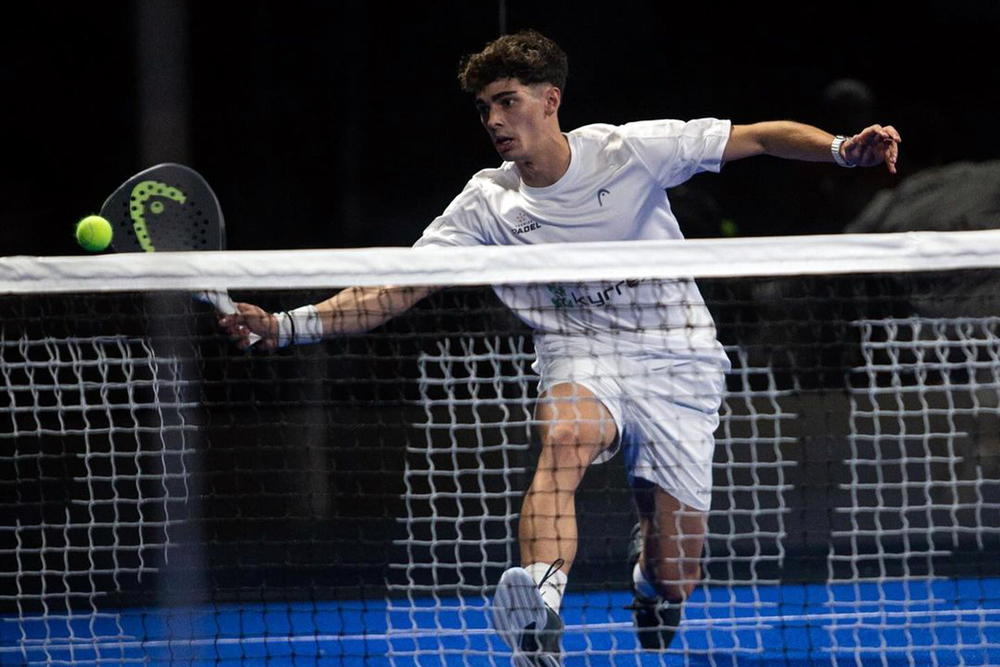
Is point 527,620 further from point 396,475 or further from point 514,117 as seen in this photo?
point 396,475

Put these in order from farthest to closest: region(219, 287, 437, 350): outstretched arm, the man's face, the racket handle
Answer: the man's face
region(219, 287, 437, 350): outstretched arm
the racket handle

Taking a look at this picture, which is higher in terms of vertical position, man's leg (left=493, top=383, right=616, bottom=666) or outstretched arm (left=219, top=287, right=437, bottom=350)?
outstretched arm (left=219, top=287, right=437, bottom=350)

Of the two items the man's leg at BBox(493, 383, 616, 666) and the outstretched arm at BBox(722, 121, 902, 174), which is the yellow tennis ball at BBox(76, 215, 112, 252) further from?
the outstretched arm at BBox(722, 121, 902, 174)

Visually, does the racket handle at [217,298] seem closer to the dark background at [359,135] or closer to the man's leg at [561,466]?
the man's leg at [561,466]

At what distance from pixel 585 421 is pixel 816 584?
73.5 inches

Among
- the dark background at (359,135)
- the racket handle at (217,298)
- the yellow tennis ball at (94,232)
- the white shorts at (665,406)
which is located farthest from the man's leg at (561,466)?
the dark background at (359,135)

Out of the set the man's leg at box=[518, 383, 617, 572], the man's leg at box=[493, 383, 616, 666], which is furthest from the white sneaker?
the man's leg at box=[518, 383, 617, 572]

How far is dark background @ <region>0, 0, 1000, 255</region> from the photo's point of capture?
423cm

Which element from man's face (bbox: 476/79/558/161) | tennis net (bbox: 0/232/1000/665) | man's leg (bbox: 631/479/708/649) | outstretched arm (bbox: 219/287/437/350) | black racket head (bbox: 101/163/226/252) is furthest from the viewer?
tennis net (bbox: 0/232/1000/665)

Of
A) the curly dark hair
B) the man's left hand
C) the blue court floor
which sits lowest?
the blue court floor

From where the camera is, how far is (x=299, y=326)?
8.84ft

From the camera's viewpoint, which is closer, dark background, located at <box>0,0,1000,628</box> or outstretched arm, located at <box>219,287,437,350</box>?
outstretched arm, located at <box>219,287,437,350</box>

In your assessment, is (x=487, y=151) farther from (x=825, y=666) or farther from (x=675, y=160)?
(x=825, y=666)

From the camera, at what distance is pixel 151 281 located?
8.02 ft
